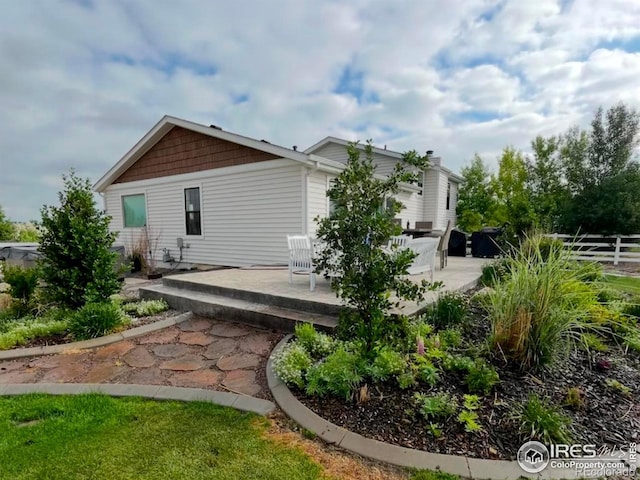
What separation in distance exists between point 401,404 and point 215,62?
8.52 meters

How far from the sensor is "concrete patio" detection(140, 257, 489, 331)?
377cm

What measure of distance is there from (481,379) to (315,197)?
5717 millimetres

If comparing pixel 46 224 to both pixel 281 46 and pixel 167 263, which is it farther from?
pixel 167 263

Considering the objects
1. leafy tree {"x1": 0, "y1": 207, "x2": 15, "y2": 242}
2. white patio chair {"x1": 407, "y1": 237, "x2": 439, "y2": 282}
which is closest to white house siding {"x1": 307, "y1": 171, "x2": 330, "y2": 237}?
white patio chair {"x1": 407, "y1": 237, "x2": 439, "y2": 282}

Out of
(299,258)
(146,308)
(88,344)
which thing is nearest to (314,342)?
(299,258)

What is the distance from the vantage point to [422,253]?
4.57 metres

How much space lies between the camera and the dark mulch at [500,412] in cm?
182

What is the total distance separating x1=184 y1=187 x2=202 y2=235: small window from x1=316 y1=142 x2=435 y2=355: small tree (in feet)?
26.2

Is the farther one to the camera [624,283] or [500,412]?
[624,283]

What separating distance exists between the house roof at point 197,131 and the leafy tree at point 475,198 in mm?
15446

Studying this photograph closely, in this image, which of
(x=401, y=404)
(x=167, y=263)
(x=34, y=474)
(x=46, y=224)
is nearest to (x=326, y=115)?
(x=167, y=263)

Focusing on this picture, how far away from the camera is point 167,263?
10.2 m

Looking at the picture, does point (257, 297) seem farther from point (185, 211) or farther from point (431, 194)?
point (431, 194)

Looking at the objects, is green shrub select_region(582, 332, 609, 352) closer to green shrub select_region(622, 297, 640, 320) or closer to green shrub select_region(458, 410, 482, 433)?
green shrub select_region(622, 297, 640, 320)
